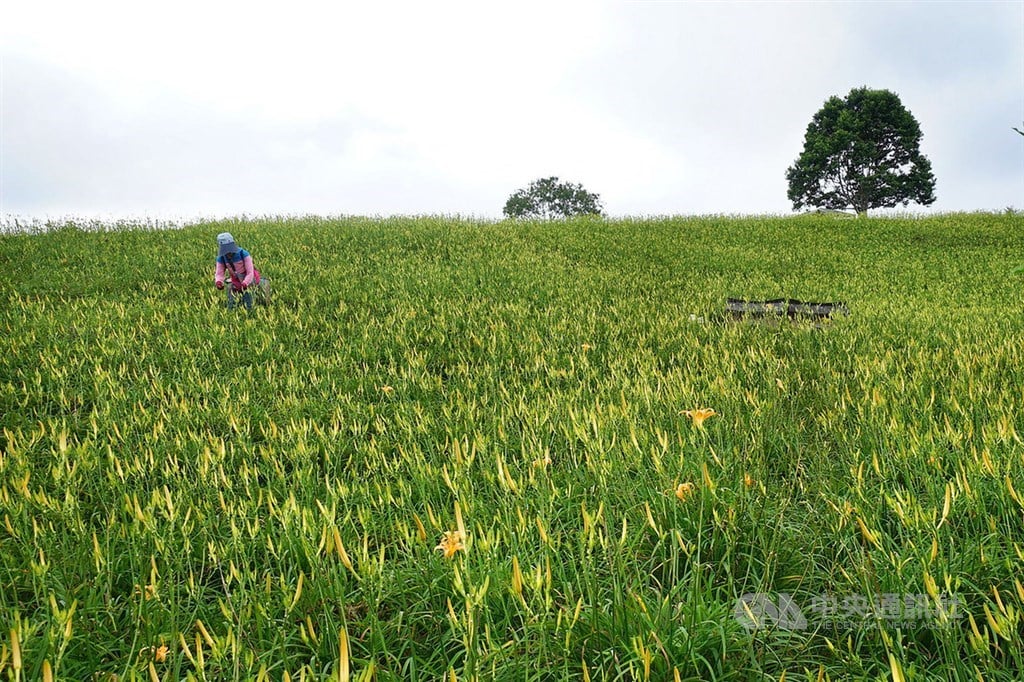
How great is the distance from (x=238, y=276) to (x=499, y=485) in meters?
7.69

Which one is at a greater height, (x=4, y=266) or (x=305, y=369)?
(x=4, y=266)

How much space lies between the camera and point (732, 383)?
406cm

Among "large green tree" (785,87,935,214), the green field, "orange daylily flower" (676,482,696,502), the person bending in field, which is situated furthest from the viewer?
"large green tree" (785,87,935,214)

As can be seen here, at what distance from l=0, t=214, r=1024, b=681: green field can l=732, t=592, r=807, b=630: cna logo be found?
0.05 ft

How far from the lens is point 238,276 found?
8.79 metres

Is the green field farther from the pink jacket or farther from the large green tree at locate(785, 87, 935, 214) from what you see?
the large green tree at locate(785, 87, 935, 214)

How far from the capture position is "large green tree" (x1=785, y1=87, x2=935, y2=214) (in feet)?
114

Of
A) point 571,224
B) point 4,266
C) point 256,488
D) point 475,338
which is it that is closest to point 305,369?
point 475,338

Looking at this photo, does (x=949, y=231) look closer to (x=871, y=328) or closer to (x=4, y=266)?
(x=871, y=328)

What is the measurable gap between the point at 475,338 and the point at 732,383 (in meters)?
3.18

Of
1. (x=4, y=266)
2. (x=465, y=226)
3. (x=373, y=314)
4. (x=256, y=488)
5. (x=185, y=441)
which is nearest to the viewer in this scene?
(x=256, y=488)

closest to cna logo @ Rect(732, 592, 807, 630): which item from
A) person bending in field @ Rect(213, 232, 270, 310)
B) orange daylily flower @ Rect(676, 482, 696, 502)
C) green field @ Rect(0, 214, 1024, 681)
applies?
green field @ Rect(0, 214, 1024, 681)

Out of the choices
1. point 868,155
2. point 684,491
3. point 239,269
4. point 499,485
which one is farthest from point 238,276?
point 868,155

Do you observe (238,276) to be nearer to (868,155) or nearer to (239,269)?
(239,269)
